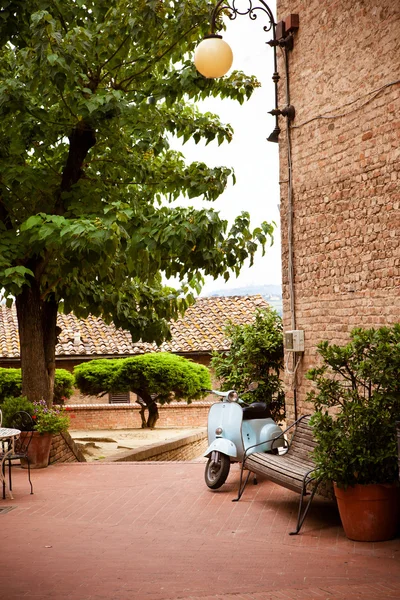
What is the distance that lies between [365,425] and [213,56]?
3616 mm

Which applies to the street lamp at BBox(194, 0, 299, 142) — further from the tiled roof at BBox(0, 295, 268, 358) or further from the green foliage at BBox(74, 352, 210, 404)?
the tiled roof at BBox(0, 295, 268, 358)

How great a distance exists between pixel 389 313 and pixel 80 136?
6616 millimetres

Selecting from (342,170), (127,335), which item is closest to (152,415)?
(127,335)

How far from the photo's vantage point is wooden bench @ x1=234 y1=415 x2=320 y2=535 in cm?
702

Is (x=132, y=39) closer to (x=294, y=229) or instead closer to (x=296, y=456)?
(x=294, y=229)

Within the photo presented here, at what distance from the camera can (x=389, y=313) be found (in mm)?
7109

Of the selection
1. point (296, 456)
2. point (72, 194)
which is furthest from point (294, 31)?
point (296, 456)

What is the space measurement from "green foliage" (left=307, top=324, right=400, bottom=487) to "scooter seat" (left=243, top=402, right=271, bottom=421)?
2793 millimetres

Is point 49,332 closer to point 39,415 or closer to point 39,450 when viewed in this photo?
point 39,415

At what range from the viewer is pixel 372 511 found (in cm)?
635

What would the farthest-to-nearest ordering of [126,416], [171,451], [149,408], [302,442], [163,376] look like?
1. [126,416]
2. [149,408]
3. [163,376]
4. [171,451]
5. [302,442]

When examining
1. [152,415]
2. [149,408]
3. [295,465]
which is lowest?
[152,415]

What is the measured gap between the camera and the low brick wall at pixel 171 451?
13406 millimetres

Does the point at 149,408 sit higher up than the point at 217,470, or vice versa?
the point at 217,470
